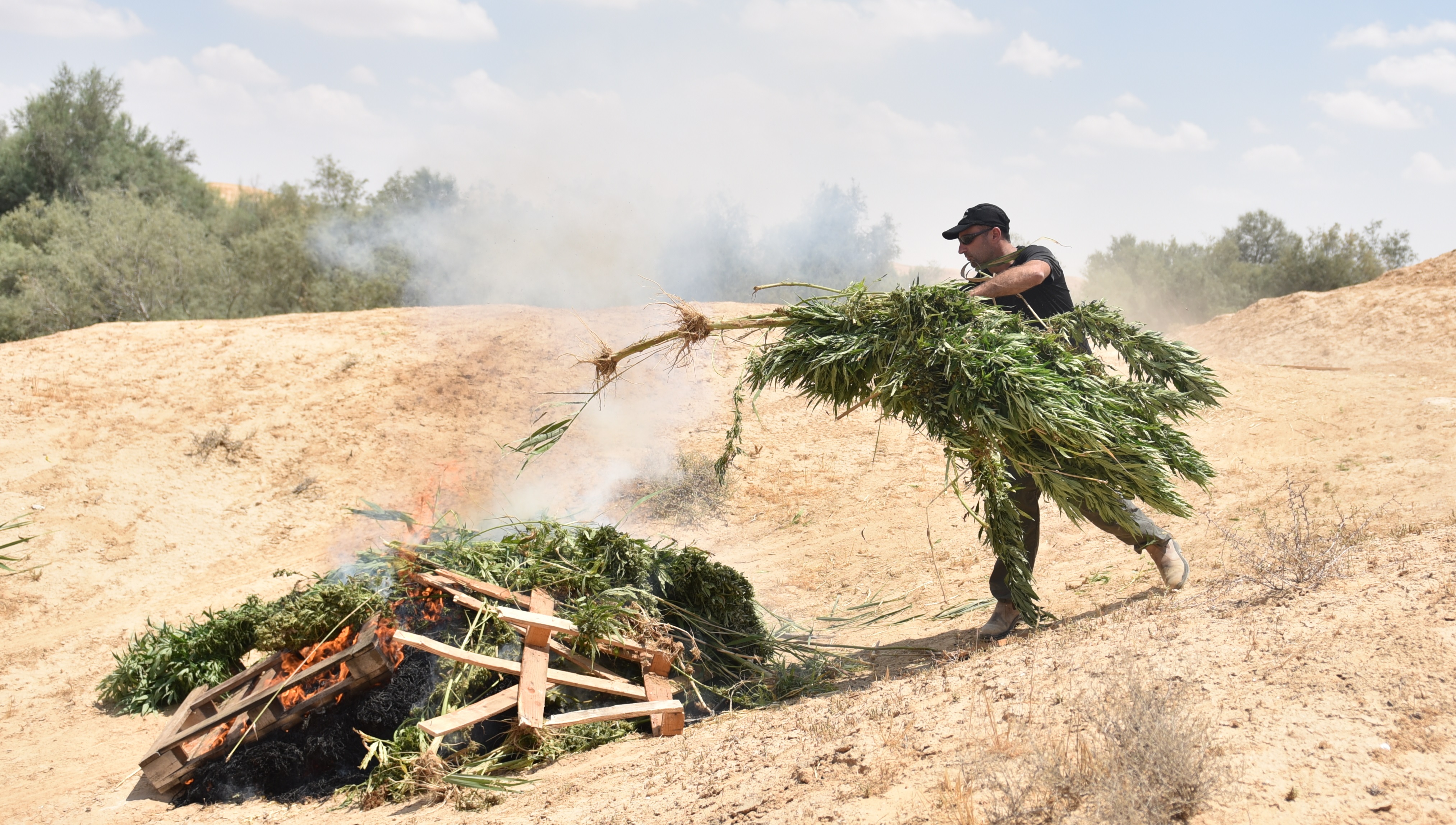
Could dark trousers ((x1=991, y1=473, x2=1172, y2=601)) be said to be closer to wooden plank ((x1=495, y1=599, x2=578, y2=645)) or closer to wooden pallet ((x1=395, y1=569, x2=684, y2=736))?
wooden pallet ((x1=395, y1=569, x2=684, y2=736))

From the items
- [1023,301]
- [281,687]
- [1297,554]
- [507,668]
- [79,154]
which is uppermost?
[79,154]

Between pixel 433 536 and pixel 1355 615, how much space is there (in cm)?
547

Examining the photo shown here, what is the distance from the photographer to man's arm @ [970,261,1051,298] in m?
4.02

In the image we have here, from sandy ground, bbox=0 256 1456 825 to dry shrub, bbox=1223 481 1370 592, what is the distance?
0.28ft

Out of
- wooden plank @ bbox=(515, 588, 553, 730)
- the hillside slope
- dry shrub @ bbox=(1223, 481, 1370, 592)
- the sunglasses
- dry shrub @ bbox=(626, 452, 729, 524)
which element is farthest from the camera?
the hillside slope

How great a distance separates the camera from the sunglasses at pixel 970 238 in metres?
4.40

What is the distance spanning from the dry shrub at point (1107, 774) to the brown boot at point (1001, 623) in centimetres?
170

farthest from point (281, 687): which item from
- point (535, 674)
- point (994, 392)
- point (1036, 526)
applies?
point (1036, 526)

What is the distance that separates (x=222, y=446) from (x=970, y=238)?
27.1 ft

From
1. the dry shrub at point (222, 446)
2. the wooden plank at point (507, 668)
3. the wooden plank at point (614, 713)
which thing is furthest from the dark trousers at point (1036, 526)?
the dry shrub at point (222, 446)

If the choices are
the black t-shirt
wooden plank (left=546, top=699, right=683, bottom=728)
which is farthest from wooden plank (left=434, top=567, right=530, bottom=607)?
the black t-shirt

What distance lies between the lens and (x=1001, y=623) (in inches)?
171

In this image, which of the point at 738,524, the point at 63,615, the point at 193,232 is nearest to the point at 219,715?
the point at 63,615

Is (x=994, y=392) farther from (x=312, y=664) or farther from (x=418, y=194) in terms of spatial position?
(x=418, y=194)
